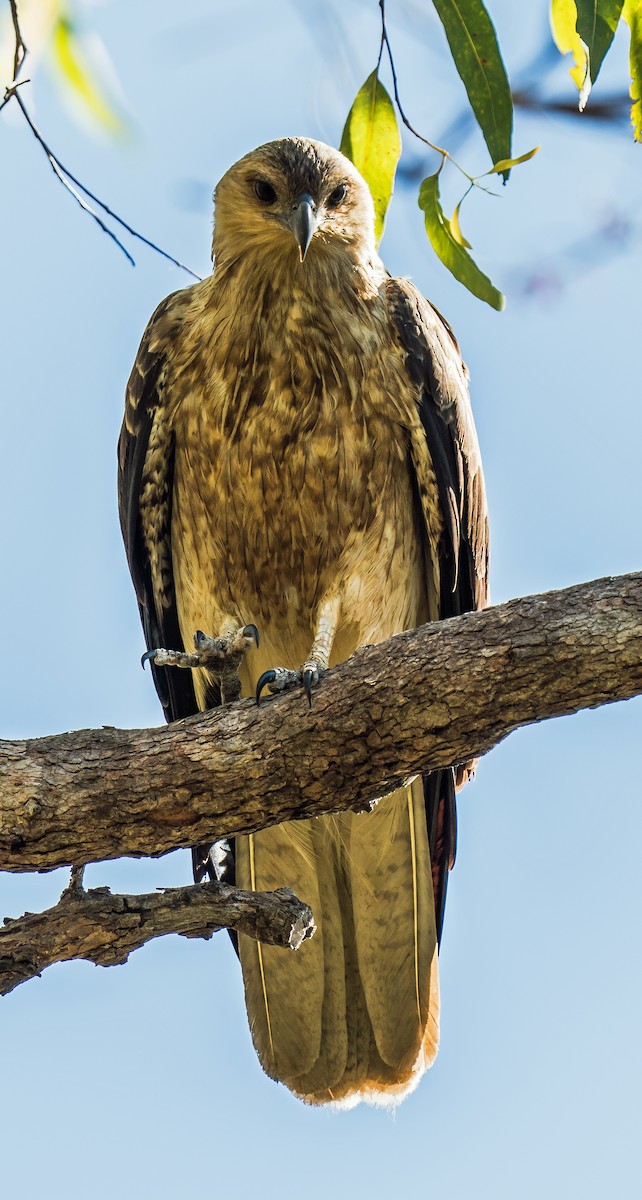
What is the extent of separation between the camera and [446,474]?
4512 mm

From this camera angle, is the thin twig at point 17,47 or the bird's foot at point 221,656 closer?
the thin twig at point 17,47

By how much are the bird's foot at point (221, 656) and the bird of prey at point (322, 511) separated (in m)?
0.20

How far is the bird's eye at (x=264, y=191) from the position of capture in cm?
462

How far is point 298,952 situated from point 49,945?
1.43 metres

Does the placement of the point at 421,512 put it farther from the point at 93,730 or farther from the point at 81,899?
the point at 81,899

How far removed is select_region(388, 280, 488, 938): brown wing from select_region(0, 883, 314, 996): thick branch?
4.37 ft

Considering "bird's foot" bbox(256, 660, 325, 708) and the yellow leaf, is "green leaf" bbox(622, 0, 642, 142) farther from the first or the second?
"bird's foot" bbox(256, 660, 325, 708)

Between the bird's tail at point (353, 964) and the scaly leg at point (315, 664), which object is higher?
the scaly leg at point (315, 664)

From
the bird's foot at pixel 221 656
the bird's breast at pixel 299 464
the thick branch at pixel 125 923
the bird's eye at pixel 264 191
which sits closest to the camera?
the thick branch at pixel 125 923

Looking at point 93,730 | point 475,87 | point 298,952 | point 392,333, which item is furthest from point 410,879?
point 475,87

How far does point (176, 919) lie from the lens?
3.35 metres

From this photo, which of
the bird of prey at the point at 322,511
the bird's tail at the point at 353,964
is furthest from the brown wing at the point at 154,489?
the bird's tail at the point at 353,964

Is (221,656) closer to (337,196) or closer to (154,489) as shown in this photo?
(154,489)

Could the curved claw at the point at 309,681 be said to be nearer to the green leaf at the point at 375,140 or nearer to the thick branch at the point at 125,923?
the thick branch at the point at 125,923
